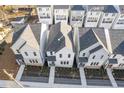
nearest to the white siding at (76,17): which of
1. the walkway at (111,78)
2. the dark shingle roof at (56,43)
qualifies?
the dark shingle roof at (56,43)

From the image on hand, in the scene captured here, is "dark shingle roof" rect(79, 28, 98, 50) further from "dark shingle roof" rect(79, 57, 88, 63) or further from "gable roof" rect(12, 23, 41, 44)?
"gable roof" rect(12, 23, 41, 44)

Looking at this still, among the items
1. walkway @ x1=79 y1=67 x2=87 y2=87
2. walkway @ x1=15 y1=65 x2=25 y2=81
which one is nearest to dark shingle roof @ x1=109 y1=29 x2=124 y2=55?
walkway @ x1=79 y1=67 x2=87 y2=87

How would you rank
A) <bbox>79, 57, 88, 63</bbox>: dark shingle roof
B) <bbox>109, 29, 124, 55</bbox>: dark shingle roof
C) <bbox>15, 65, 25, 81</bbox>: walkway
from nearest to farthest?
<bbox>109, 29, 124, 55</bbox>: dark shingle roof → <bbox>15, 65, 25, 81</bbox>: walkway → <bbox>79, 57, 88, 63</bbox>: dark shingle roof

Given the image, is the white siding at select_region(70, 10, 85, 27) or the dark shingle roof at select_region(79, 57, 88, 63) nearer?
the dark shingle roof at select_region(79, 57, 88, 63)

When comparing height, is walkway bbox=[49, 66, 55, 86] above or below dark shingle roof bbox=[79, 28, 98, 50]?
below

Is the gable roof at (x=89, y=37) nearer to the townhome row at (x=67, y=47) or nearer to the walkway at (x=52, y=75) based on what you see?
the townhome row at (x=67, y=47)

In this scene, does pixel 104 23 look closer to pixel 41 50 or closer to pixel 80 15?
pixel 80 15
